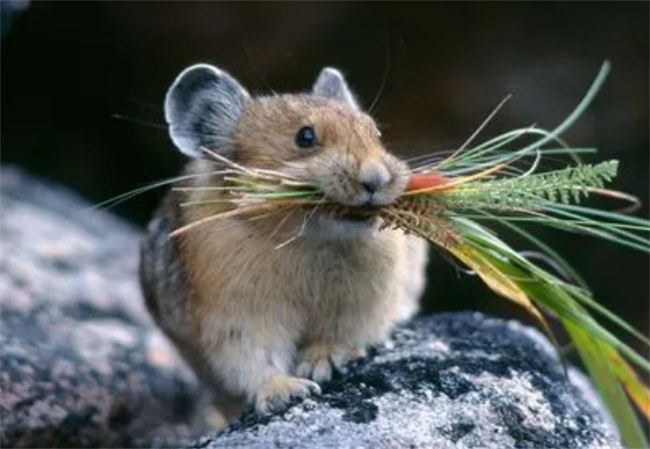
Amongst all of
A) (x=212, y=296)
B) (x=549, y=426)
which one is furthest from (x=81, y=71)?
(x=549, y=426)

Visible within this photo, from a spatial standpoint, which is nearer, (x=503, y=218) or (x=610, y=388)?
(x=503, y=218)

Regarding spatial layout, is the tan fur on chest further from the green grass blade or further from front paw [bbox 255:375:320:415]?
the green grass blade

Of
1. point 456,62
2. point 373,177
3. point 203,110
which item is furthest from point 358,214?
point 456,62

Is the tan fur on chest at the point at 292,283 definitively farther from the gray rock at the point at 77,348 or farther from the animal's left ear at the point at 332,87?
the gray rock at the point at 77,348

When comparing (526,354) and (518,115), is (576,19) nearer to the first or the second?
(518,115)

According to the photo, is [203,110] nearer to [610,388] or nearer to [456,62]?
[610,388]

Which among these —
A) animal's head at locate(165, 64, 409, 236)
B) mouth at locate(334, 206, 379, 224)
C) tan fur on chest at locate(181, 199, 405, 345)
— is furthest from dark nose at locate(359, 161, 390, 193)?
tan fur on chest at locate(181, 199, 405, 345)

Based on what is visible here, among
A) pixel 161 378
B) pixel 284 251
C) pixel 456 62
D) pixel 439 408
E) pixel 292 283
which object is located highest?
pixel 456 62
